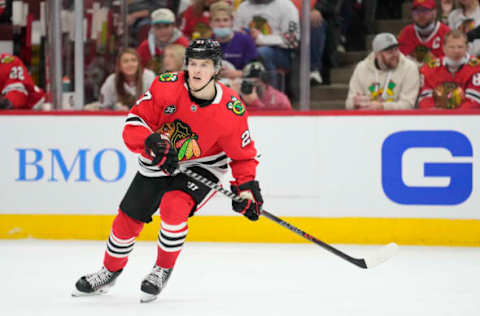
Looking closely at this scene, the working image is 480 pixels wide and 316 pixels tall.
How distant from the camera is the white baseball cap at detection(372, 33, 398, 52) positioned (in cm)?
461

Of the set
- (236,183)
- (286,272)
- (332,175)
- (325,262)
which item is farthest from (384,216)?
(236,183)

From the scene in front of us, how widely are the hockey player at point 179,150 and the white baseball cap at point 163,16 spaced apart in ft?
6.02

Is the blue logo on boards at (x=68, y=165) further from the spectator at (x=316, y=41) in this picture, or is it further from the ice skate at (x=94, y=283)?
the ice skate at (x=94, y=283)

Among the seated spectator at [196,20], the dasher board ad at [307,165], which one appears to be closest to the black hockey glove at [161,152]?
the dasher board ad at [307,165]

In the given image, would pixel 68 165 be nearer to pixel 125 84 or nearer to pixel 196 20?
pixel 125 84

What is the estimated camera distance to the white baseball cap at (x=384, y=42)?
4613 mm

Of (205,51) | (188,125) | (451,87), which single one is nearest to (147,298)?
(188,125)

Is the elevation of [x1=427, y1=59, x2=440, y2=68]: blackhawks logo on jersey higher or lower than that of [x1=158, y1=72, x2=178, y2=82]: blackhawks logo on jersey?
lower

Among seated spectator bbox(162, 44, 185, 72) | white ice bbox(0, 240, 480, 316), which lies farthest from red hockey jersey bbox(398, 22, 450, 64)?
seated spectator bbox(162, 44, 185, 72)

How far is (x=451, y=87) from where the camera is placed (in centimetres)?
455

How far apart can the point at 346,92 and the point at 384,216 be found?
2.51 ft

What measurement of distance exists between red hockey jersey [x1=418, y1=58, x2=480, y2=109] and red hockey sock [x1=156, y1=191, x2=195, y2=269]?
2095mm

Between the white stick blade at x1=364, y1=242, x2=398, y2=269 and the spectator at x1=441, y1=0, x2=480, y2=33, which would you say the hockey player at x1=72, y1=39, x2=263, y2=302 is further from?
the spectator at x1=441, y1=0, x2=480, y2=33

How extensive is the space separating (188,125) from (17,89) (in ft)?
7.06
